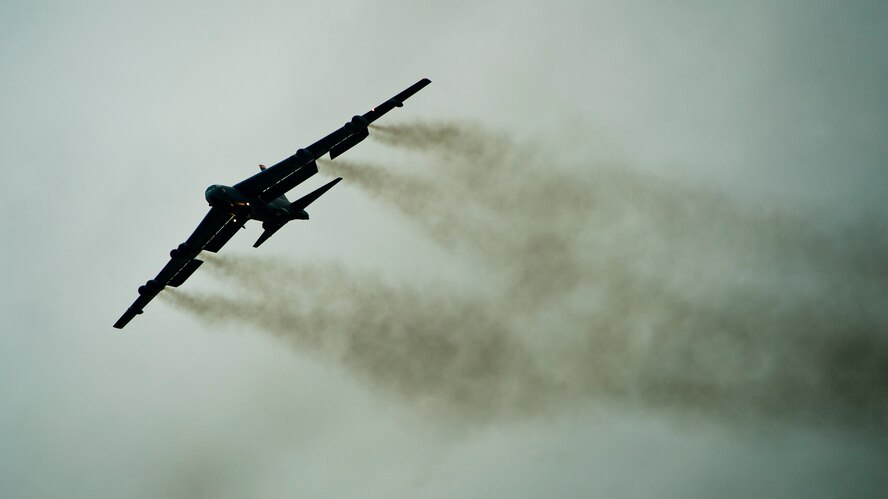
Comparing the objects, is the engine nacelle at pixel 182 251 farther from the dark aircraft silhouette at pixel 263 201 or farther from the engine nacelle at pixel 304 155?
the engine nacelle at pixel 304 155

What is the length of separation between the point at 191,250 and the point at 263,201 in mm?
7197

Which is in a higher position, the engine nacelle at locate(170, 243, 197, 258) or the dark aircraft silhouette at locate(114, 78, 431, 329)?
the dark aircraft silhouette at locate(114, 78, 431, 329)

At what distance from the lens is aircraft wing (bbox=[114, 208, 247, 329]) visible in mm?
54531

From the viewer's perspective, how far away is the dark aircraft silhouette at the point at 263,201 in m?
48.4

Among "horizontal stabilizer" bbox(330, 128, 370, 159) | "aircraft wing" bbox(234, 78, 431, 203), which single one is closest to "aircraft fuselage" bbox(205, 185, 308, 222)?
"aircraft wing" bbox(234, 78, 431, 203)

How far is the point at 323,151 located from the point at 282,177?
12.2 feet

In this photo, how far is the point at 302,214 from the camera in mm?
53656

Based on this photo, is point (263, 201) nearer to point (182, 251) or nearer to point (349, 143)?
point (349, 143)

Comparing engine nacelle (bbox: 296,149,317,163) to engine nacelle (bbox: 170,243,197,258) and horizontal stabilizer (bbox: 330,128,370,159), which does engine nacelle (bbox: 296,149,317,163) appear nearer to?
horizontal stabilizer (bbox: 330,128,370,159)

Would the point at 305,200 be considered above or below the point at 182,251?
above

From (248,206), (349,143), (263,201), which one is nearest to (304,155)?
(349,143)

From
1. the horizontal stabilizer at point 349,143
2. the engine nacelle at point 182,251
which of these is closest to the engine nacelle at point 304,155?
the horizontal stabilizer at point 349,143

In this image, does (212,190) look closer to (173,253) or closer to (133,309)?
(173,253)

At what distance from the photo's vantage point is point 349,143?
4922 centimetres
